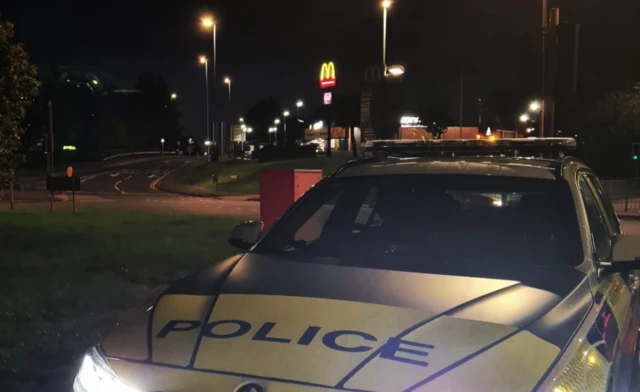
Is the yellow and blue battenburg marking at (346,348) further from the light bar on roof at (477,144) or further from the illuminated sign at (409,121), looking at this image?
the illuminated sign at (409,121)

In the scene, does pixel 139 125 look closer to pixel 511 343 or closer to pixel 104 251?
pixel 104 251

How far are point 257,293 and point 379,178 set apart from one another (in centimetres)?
171

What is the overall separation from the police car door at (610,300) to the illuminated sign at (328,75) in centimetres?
4768

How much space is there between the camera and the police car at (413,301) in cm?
228

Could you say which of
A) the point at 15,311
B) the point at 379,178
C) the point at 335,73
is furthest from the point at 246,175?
the point at 379,178

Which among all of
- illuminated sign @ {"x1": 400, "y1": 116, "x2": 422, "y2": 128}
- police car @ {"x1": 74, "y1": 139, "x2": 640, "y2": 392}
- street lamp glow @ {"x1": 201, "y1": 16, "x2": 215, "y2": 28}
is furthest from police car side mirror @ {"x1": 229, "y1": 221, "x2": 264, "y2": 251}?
illuminated sign @ {"x1": 400, "y1": 116, "x2": 422, "y2": 128}

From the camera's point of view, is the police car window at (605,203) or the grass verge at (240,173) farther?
the grass verge at (240,173)

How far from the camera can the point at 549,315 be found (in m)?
2.66

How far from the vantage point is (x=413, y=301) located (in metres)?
2.71

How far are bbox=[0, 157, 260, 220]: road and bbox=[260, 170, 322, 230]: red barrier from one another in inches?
297

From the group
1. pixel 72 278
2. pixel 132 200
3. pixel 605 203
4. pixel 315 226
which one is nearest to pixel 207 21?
pixel 132 200

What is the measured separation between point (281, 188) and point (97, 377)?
34.9 feet

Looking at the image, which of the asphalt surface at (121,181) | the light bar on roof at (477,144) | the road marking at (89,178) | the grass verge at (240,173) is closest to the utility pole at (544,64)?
the light bar on roof at (477,144)

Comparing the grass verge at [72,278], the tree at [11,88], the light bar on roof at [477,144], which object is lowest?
the grass verge at [72,278]
